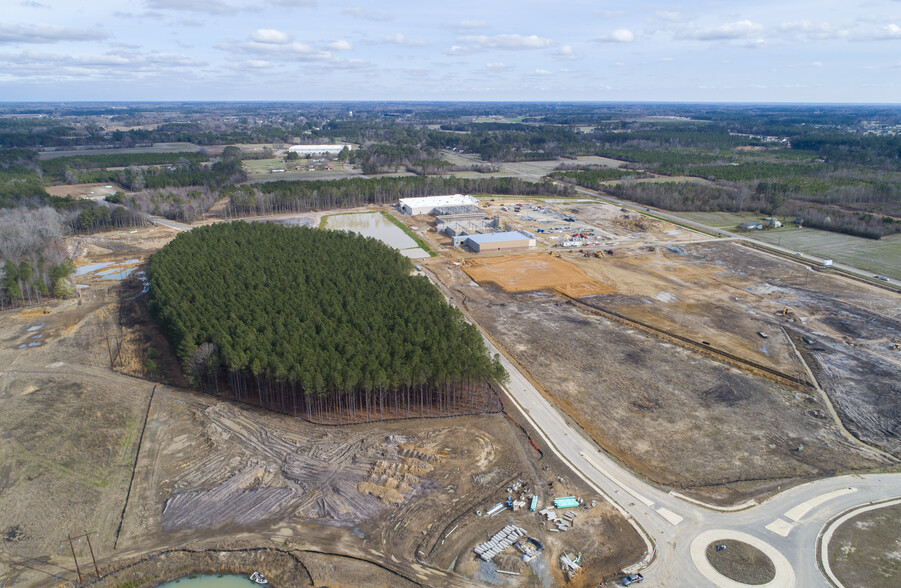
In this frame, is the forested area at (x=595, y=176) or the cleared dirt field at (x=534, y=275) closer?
the cleared dirt field at (x=534, y=275)

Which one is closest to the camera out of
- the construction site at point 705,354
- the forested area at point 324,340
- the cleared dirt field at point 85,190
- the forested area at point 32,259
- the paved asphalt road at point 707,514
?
the paved asphalt road at point 707,514

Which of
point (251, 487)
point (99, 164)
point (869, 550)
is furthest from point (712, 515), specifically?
point (99, 164)

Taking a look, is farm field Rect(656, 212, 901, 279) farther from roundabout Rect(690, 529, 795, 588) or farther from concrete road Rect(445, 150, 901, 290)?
roundabout Rect(690, 529, 795, 588)

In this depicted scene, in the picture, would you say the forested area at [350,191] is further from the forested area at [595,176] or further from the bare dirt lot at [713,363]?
the bare dirt lot at [713,363]

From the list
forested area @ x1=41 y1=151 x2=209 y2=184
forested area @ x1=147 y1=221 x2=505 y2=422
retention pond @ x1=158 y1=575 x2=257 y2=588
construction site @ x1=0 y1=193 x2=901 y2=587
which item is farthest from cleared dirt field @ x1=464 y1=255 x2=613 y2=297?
forested area @ x1=41 y1=151 x2=209 y2=184

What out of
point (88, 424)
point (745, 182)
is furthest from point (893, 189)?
point (88, 424)

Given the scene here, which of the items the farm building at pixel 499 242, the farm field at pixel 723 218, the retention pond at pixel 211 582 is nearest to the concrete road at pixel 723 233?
the farm field at pixel 723 218

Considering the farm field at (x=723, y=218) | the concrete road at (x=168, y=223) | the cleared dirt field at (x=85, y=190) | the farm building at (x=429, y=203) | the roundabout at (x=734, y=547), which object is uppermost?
the cleared dirt field at (x=85, y=190)
